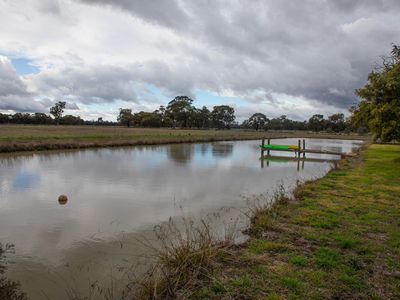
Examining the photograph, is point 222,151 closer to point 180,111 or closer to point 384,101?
point 384,101

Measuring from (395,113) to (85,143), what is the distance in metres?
24.9

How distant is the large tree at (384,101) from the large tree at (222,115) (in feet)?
338

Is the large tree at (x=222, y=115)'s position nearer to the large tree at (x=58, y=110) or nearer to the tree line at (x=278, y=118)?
the tree line at (x=278, y=118)

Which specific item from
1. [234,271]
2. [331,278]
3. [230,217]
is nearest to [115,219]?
[230,217]

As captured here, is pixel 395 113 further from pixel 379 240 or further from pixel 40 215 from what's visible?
pixel 40 215

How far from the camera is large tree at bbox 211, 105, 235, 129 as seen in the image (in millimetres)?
122438

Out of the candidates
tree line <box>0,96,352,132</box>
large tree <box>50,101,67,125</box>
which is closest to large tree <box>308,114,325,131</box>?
tree line <box>0,96,352,132</box>

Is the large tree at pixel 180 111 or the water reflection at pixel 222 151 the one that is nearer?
the water reflection at pixel 222 151

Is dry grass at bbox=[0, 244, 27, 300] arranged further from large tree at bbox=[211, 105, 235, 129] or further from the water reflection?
large tree at bbox=[211, 105, 235, 129]

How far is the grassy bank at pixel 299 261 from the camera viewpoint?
3.90m

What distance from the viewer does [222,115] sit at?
123062mm

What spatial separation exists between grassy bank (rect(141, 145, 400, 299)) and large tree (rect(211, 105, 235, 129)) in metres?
116

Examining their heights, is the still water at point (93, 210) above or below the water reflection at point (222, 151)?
above

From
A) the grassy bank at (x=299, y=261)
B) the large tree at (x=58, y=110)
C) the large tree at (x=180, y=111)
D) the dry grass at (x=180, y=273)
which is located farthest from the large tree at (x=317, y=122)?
the dry grass at (x=180, y=273)
